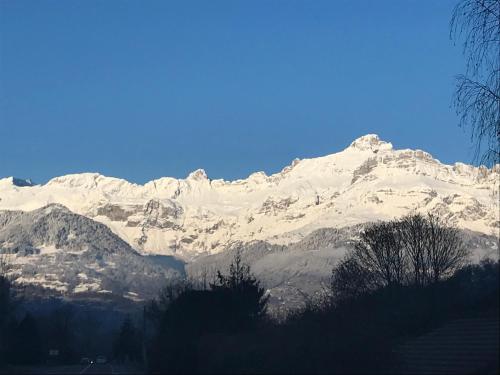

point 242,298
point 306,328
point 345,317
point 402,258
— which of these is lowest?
point 306,328

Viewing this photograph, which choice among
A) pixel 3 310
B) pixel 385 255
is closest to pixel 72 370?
pixel 3 310

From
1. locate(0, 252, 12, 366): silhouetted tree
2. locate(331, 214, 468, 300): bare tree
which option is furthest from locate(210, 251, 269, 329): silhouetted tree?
locate(0, 252, 12, 366): silhouetted tree

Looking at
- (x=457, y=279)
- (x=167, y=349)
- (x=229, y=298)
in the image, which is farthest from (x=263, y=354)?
(x=229, y=298)

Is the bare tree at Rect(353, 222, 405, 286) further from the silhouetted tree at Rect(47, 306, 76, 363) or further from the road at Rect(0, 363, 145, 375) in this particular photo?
the silhouetted tree at Rect(47, 306, 76, 363)

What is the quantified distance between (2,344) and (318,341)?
73.0 m

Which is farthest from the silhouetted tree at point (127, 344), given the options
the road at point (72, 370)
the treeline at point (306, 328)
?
the treeline at point (306, 328)

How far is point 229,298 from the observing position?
157ft

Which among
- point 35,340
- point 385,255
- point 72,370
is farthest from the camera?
point 35,340

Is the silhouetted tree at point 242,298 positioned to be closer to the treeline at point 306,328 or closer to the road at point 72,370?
the treeline at point 306,328

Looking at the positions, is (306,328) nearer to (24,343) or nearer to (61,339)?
(24,343)

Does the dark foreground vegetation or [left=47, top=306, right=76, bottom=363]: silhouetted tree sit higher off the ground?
[left=47, top=306, right=76, bottom=363]: silhouetted tree

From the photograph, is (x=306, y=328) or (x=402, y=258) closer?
(x=306, y=328)

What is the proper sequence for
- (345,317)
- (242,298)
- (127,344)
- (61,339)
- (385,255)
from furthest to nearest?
1. (61,339)
2. (127,344)
3. (385,255)
4. (242,298)
5. (345,317)

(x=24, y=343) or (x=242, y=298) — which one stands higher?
(x=24, y=343)
